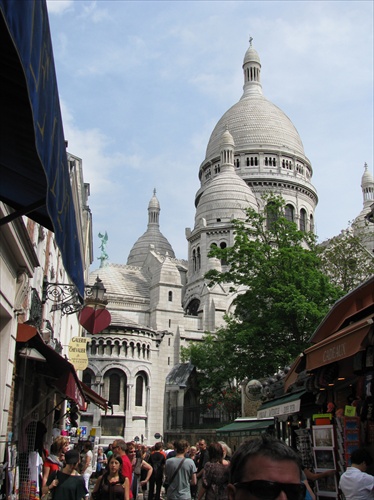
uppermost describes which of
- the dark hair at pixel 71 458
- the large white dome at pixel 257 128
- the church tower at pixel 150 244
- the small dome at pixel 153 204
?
the large white dome at pixel 257 128

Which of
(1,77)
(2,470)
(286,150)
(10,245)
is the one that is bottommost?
(2,470)

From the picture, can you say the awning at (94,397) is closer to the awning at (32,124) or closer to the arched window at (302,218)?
the awning at (32,124)

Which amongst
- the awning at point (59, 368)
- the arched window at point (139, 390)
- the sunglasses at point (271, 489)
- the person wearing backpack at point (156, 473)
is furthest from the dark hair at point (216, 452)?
the arched window at point (139, 390)

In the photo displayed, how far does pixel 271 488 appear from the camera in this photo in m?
2.45

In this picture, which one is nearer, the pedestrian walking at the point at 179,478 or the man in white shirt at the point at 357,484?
the man in white shirt at the point at 357,484

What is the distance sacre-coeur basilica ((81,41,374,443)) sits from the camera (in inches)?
2051

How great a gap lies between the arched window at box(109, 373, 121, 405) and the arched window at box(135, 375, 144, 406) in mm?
1643

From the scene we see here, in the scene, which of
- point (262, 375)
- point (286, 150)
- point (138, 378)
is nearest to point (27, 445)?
point (262, 375)

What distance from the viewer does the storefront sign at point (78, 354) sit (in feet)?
63.7

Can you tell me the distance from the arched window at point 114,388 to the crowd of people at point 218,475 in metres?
37.9

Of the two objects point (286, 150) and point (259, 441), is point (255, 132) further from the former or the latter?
point (259, 441)

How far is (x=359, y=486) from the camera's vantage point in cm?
698

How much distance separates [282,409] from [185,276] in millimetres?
62957

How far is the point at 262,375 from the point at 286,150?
198 feet
